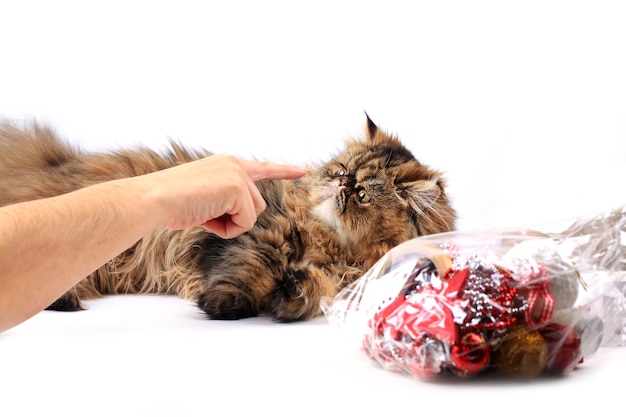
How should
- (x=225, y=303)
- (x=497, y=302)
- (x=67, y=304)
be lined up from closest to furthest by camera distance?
1. (x=497, y=302)
2. (x=225, y=303)
3. (x=67, y=304)

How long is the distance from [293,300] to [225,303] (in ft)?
0.78

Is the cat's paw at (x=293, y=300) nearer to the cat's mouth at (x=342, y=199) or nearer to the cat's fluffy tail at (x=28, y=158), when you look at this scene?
the cat's mouth at (x=342, y=199)

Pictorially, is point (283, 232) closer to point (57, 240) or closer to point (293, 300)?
point (293, 300)

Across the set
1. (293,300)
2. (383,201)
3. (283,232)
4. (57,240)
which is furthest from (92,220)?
(383,201)

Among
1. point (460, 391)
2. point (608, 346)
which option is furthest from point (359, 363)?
point (608, 346)

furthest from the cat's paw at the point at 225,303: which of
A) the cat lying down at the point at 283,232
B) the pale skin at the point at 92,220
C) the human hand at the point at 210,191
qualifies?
the pale skin at the point at 92,220

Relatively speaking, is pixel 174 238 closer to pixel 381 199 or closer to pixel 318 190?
pixel 318 190

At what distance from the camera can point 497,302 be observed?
4.45ft

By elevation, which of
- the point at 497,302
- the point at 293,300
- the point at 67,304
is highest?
the point at 497,302

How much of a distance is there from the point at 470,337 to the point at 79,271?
857 millimetres

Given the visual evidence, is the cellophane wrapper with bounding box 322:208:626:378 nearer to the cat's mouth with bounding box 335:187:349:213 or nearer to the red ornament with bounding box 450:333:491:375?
the red ornament with bounding box 450:333:491:375

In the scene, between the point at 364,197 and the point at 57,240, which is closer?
the point at 57,240

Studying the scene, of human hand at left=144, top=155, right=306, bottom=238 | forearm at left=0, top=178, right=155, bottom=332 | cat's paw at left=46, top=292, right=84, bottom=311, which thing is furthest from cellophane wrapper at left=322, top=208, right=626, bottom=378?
cat's paw at left=46, top=292, right=84, bottom=311

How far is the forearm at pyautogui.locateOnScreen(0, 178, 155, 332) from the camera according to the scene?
1.30 m
